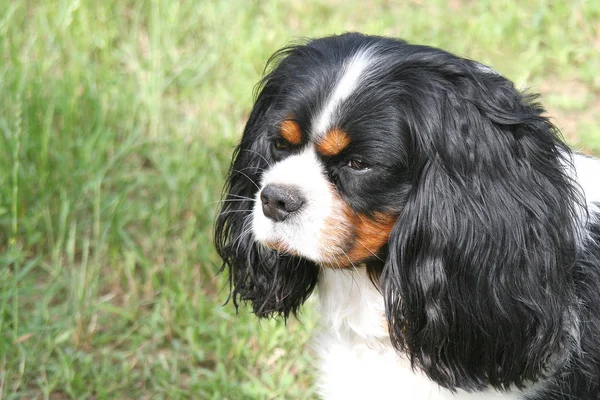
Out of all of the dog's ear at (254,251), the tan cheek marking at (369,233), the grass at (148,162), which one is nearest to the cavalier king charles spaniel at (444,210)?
the tan cheek marking at (369,233)

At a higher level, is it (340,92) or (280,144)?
(340,92)

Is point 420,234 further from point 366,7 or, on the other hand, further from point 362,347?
point 366,7

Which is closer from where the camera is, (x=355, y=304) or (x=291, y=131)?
(x=291, y=131)

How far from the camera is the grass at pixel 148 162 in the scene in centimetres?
379

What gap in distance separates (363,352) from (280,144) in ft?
2.67

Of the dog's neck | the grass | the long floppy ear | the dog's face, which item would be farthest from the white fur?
the grass

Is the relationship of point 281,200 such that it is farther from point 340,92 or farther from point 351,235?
point 340,92

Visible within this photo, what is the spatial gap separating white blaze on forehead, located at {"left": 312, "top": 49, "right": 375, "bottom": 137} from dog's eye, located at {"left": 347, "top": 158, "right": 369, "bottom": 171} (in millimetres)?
119

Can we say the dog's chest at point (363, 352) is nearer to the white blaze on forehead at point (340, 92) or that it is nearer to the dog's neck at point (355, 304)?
the dog's neck at point (355, 304)

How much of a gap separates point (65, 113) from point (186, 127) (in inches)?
28.2

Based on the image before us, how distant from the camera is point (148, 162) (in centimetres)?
479

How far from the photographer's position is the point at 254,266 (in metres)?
3.38

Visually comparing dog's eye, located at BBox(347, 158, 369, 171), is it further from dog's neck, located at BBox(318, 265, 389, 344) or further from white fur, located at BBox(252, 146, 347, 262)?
dog's neck, located at BBox(318, 265, 389, 344)

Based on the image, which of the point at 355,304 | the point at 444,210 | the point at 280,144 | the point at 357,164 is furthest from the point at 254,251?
the point at 444,210
